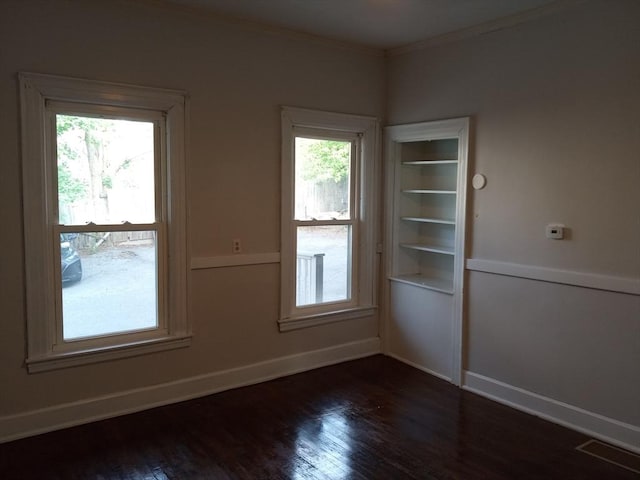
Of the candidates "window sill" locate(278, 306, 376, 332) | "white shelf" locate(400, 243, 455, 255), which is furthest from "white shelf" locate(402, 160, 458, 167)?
"window sill" locate(278, 306, 376, 332)

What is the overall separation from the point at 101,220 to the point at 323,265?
6.12 feet

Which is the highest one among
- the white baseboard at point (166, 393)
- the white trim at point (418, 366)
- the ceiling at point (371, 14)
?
the ceiling at point (371, 14)

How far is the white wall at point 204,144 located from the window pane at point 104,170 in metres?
0.27

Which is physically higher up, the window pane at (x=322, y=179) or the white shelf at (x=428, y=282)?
the window pane at (x=322, y=179)

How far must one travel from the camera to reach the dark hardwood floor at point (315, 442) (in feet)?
9.33

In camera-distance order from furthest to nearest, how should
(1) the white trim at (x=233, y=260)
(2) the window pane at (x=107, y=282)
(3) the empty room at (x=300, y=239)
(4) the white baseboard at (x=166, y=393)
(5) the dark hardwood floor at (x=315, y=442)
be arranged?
(1) the white trim at (x=233, y=260) → (2) the window pane at (x=107, y=282) → (4) the white baseboard at (x=166, y=393) → (3) the empty room at (x=300, y=239) → (5) the dark hardwood floor at (x=315, y=442)

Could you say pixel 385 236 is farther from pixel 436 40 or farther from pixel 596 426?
pixel 596 426

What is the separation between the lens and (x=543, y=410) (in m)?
3.55

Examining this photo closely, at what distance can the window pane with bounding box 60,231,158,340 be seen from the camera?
10.9ft

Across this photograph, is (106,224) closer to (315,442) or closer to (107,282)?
(107,282)

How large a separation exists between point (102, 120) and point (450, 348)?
306 centimetres

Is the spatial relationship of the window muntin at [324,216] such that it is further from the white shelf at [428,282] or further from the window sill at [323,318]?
the white shelf at [428,282]

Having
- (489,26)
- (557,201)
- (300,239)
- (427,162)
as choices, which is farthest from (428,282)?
(489,26)

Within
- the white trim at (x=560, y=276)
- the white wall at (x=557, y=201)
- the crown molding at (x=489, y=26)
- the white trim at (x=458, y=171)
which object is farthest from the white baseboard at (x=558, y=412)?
the crown molding at (x=489, y=26)
